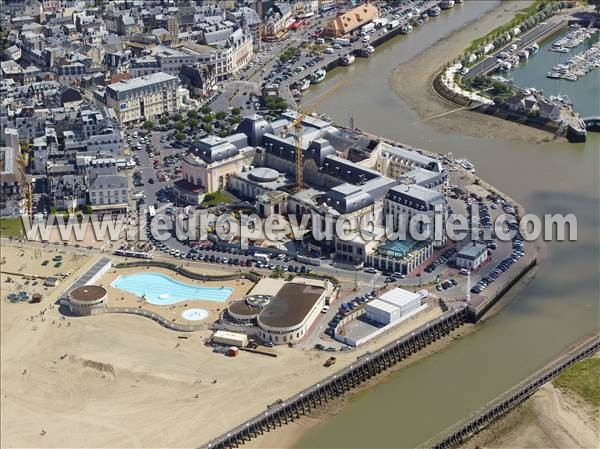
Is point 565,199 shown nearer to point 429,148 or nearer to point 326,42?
point 429,148

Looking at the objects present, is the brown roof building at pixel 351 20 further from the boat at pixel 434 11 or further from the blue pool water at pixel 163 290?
the blue pool water at pixel 163 290

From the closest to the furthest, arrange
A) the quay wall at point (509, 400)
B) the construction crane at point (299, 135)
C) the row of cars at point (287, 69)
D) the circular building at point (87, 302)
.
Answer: the quay wall at point (509, 400) → the circular building at point (87, 302) → the construction crane at point (299, 135) → the row of cars at point (287, 69)

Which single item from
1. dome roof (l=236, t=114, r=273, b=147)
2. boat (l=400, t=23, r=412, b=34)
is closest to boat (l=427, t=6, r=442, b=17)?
boat (l=400, t=23, r=412, b=34)

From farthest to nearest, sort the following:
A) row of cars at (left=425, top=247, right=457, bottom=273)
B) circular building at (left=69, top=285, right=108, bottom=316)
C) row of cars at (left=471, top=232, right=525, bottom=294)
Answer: row of cars at (left=425, top=247, right=457, bottom=273)
row of cars at (left=471, top=232, right=525, bottom=294)
circular building at (left=69, top=285, right=108, bottom=316)

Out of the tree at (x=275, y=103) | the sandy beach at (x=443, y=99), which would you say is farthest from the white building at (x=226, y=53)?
the sandy beach at (x=443, y=99)

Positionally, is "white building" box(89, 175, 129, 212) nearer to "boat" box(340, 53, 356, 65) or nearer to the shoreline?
the shoreline

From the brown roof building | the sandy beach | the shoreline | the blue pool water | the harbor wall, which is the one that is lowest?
the sandy beach
